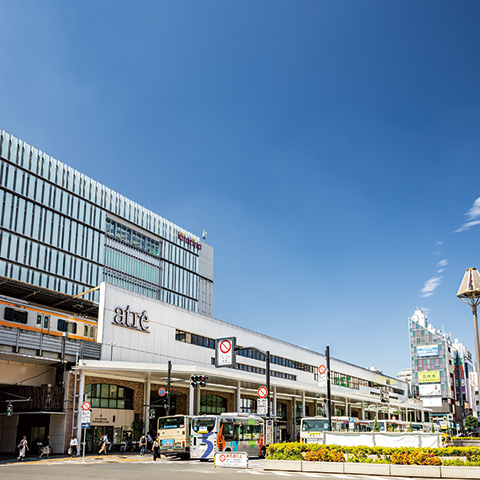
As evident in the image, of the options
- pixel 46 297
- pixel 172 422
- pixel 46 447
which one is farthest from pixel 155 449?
pixel 46 297

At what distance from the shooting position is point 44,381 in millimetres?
38844

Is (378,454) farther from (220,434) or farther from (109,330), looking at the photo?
(109,330)

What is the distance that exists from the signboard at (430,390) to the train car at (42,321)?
134558 millimetres

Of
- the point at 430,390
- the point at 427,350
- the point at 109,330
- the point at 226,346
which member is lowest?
the point at 430,390

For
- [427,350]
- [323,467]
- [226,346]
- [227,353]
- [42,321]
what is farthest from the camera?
[427,350]

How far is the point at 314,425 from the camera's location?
4034 cm

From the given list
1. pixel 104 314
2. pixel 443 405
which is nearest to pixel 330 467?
pixel 104 314

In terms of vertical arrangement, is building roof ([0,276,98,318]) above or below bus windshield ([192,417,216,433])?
above

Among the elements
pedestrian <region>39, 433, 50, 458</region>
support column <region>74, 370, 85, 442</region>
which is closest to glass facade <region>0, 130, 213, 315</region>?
support column <region>74, 370, 85, 442</region>

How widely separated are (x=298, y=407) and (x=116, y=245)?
3819cm

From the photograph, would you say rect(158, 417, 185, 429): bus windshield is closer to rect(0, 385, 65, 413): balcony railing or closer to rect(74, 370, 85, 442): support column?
rect(74, 370, 85, 442): support column

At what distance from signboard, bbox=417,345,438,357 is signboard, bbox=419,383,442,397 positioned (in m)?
8.31

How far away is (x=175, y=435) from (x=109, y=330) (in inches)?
438

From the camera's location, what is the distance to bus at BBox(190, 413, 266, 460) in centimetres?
3262
